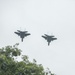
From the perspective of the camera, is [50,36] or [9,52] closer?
[9,52]

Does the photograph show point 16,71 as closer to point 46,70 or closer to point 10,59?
point 10,59

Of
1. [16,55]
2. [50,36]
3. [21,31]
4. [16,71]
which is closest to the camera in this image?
[16,71]

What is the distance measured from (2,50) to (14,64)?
3.13 meters

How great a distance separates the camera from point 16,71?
42906mm

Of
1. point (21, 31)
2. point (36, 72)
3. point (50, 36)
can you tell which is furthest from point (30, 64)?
point (50, 36)

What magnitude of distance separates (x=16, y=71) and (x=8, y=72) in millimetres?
853

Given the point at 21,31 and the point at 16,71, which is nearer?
the point at 16,71

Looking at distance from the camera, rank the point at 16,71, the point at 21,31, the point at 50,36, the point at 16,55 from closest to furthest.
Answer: the point at 16,71 → the point at 16,55 → the point at 21,31 → the point at 50,36

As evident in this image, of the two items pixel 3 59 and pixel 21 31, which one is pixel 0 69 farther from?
pixel 21 31

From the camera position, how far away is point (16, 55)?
4578cm

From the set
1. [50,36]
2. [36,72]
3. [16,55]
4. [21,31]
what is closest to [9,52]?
[16,55]

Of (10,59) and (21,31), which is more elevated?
(21,31)

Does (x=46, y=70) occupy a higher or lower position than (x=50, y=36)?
lower

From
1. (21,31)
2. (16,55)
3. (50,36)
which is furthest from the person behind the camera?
(50,36)
